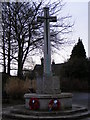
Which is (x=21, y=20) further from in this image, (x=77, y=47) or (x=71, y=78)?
(x=77, y=47)

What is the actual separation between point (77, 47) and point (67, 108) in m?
34.4

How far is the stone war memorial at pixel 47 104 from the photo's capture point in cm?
1113

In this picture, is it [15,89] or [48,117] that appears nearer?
[48,117]

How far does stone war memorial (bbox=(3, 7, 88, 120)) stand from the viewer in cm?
1113

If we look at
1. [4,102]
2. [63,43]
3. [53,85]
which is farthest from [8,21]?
[53,85]

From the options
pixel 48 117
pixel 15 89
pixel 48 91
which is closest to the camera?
pixel 48 117

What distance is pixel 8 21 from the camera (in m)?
27.2

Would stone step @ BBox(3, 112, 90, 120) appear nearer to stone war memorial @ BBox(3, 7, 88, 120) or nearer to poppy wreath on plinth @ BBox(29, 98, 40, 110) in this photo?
stone war memorial @ BBox(3, 7, 88, 120)

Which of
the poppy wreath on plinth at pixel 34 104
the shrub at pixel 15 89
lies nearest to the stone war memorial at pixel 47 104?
the poppy wreath on plinth at pixel 34 104

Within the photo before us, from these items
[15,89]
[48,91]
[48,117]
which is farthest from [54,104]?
[15,89]

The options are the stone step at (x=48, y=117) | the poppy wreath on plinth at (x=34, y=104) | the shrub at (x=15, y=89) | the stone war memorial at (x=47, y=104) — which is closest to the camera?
the stone step at (x=48, y=117)

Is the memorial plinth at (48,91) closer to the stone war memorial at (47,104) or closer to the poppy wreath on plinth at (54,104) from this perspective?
the stone war memorial at (47,104)

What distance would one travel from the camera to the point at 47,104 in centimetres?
1230

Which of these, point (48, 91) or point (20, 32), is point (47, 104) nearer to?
point (48, 91)
